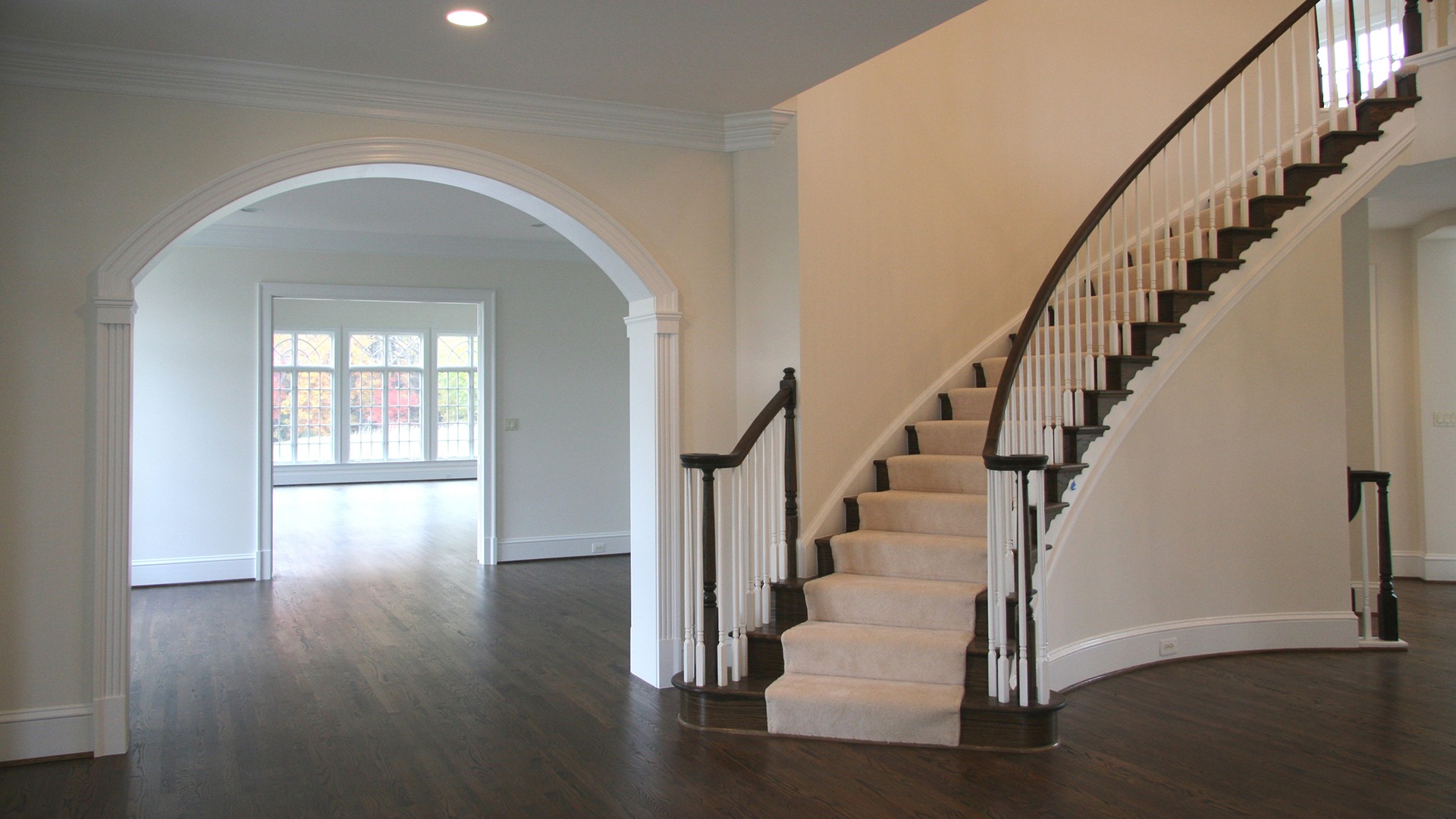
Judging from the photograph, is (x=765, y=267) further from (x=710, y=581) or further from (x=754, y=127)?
(x=710, y=581)

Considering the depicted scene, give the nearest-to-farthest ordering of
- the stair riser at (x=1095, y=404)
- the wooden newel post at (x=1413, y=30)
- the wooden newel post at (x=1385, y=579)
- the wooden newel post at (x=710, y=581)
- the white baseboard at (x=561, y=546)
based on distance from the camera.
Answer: the wooden newel post at (x=710, y=581) < the stair riser at (x=1095, y=404) < the wooden newel post at (x=1413, y=30) < the wooden newel post at (x=1385, y=579) < the white baseboard at (x=561, y=546)

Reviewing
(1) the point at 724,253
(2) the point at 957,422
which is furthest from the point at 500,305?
(2) the point at 957,422

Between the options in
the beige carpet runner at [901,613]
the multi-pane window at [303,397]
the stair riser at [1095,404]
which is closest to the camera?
the beige carpet runner at [901,613]

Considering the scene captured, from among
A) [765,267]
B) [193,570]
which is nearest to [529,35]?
[765,267]

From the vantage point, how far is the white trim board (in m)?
15.4

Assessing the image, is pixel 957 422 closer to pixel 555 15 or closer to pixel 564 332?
pixel 555 15

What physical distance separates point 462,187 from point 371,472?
12535mm

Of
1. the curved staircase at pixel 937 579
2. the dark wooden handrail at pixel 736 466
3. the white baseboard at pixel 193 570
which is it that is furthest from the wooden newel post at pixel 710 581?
the white baseboard at pixel 193 570

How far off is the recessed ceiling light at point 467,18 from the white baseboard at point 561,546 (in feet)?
17.1

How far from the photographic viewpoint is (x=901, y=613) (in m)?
4.22

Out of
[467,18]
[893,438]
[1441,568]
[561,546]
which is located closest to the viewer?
[467,18]

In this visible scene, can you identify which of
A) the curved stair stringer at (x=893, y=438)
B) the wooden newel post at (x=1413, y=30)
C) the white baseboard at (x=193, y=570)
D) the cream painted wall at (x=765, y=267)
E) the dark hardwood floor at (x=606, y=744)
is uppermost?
the wooden newel post at (x=1413, y=30)

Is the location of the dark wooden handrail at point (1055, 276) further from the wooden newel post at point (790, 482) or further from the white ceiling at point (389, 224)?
the white ceiling at point (389, 224)

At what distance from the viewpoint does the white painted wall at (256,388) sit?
7.39m
